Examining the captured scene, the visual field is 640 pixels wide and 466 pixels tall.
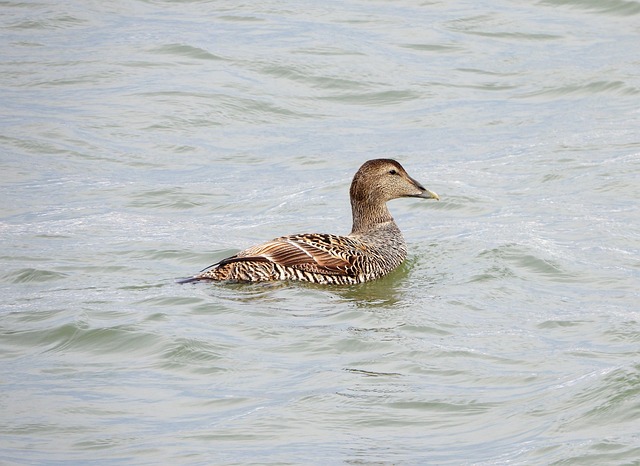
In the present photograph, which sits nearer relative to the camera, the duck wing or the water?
the water

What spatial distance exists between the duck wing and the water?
23 centimetres

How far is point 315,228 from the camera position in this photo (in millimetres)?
13711

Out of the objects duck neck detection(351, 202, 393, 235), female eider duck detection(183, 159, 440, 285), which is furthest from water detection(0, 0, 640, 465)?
duck neck detection(351, 202, 393, 235)

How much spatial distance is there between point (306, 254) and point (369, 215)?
1.55 metres

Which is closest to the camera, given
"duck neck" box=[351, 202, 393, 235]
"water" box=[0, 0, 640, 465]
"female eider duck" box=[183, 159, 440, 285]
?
"water" box=[0, 0, 640, 465]

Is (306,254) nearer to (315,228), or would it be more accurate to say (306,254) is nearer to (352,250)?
(352,250)

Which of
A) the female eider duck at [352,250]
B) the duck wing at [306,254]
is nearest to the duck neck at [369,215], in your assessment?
the female eider duck at [352,250]

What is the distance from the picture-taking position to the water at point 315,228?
815 centimetres

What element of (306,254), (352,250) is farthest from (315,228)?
(306,254)

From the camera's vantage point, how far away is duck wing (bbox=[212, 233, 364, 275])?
11.2 metres

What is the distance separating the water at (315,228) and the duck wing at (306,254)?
0.23 meters

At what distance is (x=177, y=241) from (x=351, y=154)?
3.92 meters

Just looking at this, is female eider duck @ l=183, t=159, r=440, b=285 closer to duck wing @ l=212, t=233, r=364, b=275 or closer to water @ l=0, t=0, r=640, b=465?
duck wing @ l=212, t=233, r=364, b=275

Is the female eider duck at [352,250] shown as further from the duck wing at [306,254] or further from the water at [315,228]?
the water at [315,228]
